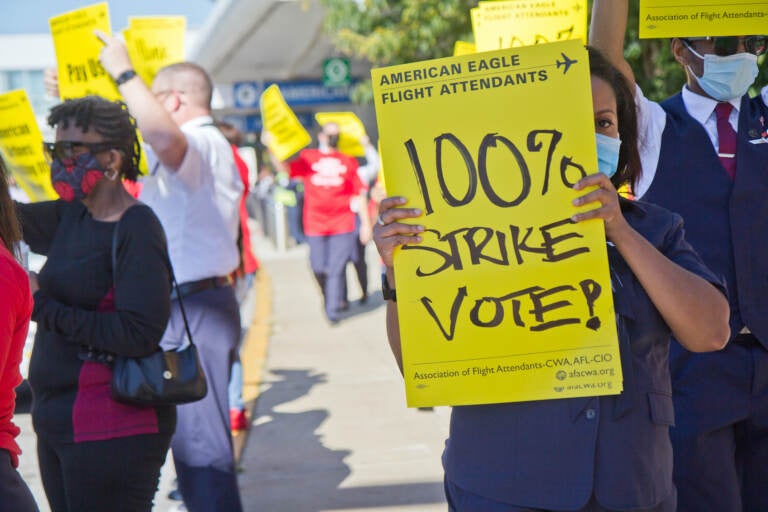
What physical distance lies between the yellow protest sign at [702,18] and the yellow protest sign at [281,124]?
507 cm

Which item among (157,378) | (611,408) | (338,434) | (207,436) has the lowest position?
(338,434)

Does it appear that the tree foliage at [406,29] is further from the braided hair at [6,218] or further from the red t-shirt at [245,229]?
the braided hair at [6,218]

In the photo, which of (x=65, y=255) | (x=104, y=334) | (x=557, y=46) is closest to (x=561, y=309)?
(x=557, y=46)

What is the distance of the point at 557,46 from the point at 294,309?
429 inches

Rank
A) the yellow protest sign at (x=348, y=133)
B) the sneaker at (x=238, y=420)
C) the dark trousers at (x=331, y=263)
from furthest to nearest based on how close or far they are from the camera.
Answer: the yellow protest sign at (x=348, y=133) < the dark trousers at (x=331, y=263) < the sneaker at (x=238, y=420)

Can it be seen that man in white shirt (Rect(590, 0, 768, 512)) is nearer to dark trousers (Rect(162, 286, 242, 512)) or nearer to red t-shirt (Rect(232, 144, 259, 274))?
dark trousers (Rect(162, 286, 242, 512))

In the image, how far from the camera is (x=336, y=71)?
19828 mm

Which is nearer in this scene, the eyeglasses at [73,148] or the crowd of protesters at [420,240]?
the crowd of protesters at [420,240]

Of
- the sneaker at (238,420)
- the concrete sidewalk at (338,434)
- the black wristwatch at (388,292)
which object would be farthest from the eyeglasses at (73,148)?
the sneaker at (238,420)

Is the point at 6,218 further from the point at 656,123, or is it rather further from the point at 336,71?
the point at 336,71

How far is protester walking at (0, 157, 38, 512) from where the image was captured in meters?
2.18

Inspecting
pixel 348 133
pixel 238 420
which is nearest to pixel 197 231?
pixel 238 420

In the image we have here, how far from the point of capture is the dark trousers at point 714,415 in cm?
304

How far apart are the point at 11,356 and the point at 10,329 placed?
0.11 meters
